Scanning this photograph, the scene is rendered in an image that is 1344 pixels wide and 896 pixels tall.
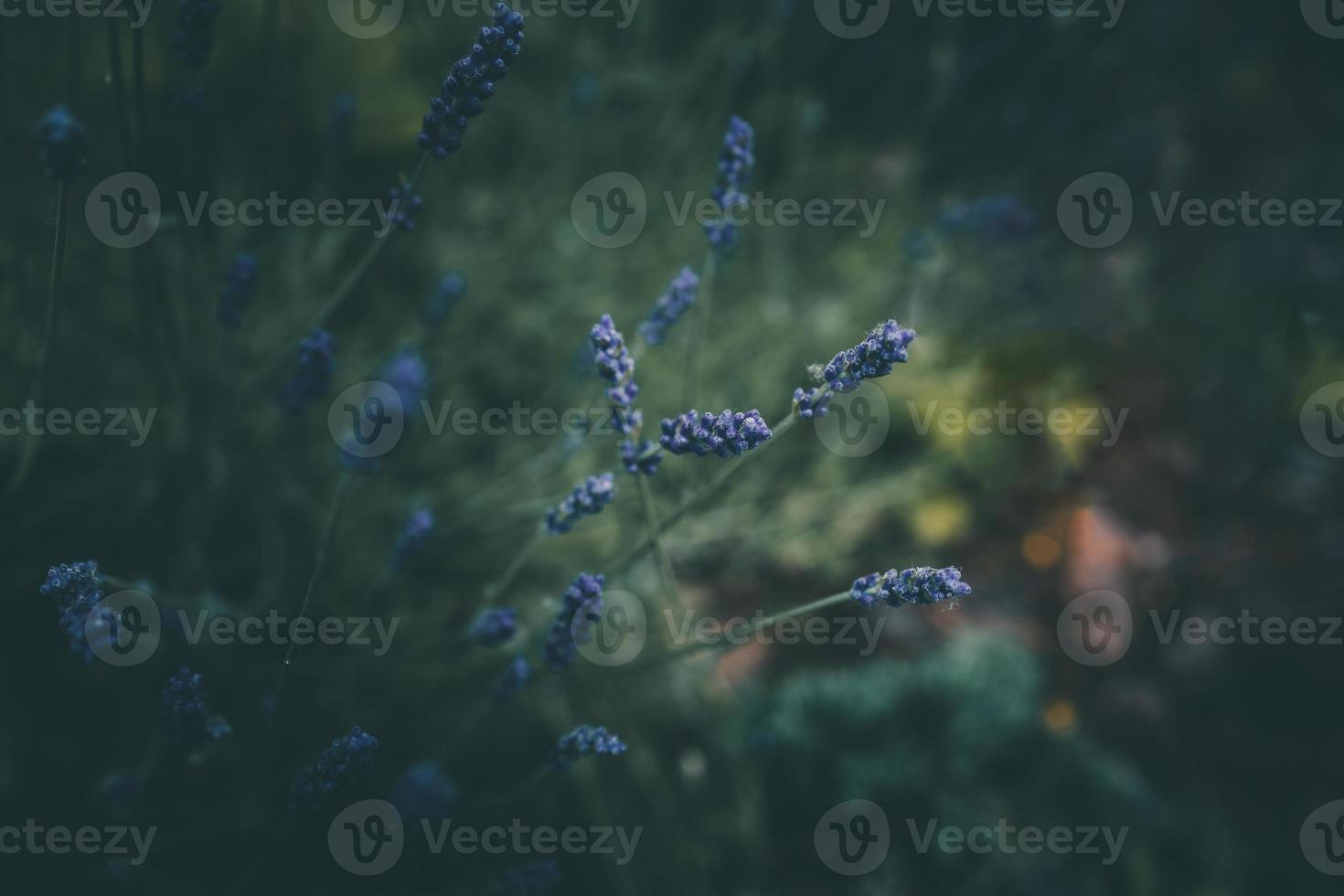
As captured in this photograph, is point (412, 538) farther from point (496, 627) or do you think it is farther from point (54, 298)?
point (54, 298)

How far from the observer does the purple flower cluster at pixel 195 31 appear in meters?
0.96

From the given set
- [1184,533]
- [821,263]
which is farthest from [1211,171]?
[821,263]

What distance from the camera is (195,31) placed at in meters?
0.99

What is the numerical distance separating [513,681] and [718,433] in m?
0.53

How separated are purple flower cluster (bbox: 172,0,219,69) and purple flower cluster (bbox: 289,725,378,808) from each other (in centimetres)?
79

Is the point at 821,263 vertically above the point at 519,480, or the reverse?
the point at 821,263

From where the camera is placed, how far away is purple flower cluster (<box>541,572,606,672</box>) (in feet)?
3.36

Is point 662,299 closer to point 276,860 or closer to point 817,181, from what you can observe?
point 276,860

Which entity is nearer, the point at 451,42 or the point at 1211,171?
the point at 451,42

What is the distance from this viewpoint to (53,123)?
876mm

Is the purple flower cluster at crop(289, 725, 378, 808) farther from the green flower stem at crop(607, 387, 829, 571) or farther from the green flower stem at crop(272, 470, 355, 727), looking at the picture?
the green flower stem at crop(607, 387, 829, 571)

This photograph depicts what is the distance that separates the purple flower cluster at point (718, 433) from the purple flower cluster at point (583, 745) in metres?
0.33

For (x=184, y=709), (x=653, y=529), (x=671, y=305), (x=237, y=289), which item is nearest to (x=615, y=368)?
(x=653, y=529)

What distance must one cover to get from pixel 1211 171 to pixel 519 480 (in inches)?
114
